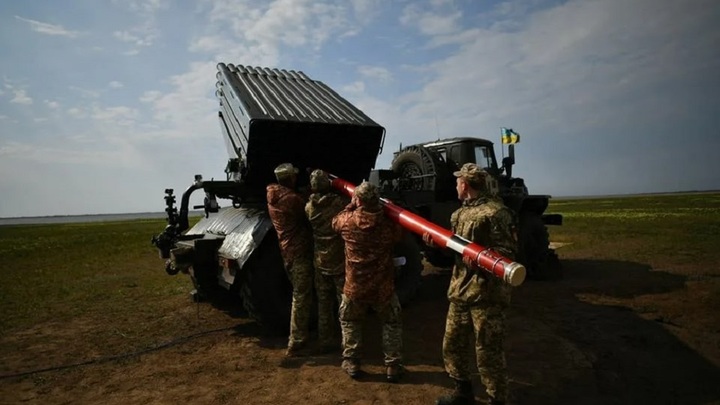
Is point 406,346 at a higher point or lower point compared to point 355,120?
lower

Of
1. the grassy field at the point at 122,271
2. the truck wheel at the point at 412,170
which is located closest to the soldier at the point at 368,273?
the grassy field at the point at 122,271

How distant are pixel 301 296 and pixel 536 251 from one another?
6465 mm

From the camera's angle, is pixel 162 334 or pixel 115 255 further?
pixel 115 255

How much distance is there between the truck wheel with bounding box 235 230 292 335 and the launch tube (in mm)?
1779

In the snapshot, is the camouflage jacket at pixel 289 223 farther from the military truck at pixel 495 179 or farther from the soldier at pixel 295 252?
the military truck at pixel 495 179

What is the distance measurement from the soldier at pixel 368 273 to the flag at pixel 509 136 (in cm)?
923

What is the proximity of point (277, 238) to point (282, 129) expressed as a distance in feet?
4.88

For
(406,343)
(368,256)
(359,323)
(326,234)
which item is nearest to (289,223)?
(326,234)

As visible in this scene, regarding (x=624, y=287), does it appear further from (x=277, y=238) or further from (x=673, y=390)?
(x=277, y=238)

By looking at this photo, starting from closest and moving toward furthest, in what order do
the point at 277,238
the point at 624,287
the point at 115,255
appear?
the point at 277,238, the point at 624,287, the point at 115,255

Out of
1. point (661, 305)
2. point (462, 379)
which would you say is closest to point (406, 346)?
point (462, 379)

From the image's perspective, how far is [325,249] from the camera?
4.91 m

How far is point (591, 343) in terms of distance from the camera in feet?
16.7

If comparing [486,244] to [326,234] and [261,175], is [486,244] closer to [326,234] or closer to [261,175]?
[326,234]
